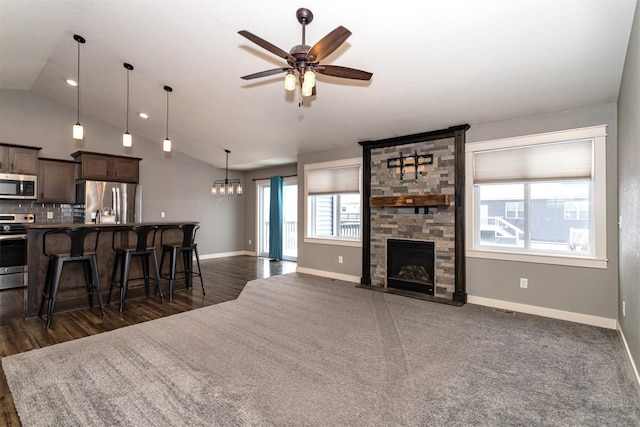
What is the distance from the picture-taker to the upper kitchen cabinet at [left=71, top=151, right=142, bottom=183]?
597cm

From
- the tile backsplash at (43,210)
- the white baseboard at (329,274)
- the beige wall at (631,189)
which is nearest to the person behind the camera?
the beige wall at (631,189)

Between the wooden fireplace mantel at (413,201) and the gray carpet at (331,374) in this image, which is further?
the wooden fireplace mantel at (413,201)

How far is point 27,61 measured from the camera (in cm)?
471

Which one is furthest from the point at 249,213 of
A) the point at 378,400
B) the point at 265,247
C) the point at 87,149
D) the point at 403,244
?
the point at 378,400

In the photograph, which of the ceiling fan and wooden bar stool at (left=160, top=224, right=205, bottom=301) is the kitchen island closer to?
wooden bar stool at (left=160, top=224, right=205, bottom=301)

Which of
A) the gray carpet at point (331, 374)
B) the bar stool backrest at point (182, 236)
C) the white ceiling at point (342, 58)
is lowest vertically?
the gray carpet at point (331, 374)

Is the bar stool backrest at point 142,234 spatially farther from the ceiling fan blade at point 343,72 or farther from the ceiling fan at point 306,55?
the ceiling fan blade at point 343,72

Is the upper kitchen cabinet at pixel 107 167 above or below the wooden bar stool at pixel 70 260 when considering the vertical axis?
above

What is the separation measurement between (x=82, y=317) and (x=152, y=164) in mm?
4445

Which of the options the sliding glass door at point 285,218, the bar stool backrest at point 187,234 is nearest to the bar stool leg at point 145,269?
the bar stool backrest at point 187,234

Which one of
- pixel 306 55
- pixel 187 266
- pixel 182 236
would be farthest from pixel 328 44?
pixel 187 266

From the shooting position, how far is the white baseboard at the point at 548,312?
3.55 metres

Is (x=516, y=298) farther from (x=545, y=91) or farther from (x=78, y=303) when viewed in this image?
(x=78, y=303)

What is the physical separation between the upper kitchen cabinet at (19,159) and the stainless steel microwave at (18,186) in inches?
3.4
